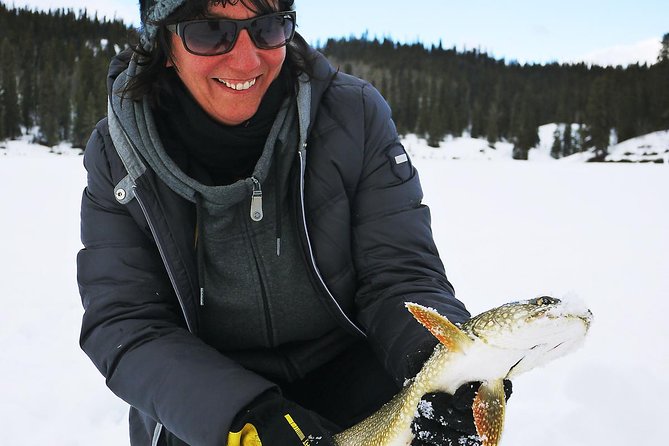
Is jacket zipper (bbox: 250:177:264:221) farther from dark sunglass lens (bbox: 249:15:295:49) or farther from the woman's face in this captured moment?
dark sunglass lens (bbox: 249:15:295:49)

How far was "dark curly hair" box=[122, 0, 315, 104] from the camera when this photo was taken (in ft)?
6.36

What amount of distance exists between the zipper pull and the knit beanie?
0.65m

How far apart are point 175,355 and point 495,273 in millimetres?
4702

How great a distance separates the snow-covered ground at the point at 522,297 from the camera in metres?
3.16

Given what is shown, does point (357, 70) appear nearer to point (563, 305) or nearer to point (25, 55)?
point (25, 55)

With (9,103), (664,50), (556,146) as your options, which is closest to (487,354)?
(9,103)

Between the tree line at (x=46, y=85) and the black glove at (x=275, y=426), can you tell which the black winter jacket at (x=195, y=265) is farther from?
the tree line at (x=46, y=85)

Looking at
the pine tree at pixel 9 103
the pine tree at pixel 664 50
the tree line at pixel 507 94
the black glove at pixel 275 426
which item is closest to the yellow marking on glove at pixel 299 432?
the black glove at pixel 275 426

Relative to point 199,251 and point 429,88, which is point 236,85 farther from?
point 429,88

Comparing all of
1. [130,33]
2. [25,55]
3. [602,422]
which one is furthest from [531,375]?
[25,55]

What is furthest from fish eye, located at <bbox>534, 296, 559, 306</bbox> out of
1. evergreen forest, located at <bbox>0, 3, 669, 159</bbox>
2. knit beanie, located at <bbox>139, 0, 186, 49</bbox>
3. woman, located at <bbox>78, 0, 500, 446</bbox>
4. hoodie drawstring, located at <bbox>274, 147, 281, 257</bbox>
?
evergreen forest, located at <bbox>0, 3, 669, 159</bbox>

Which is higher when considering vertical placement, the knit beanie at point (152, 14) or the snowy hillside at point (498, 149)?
the knit beanie at point (152, 14)

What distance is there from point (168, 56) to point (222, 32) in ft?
1.04

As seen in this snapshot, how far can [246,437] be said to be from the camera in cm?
180
